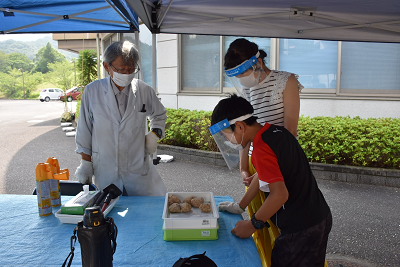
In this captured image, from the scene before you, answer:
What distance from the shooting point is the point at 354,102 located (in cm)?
650

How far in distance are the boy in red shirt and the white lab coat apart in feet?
3.34

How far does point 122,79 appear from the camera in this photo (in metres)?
2.26

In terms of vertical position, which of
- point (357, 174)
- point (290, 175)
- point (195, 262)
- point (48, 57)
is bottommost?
point (357, 174)

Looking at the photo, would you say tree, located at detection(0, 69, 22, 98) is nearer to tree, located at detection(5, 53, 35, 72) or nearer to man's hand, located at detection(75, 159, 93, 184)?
tree, located at detection(5, 53, 35, 72)

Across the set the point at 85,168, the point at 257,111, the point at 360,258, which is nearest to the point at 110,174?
the point at 85,168

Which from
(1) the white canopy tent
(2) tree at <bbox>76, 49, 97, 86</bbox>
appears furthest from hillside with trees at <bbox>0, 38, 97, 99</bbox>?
(1) the white canopy tent

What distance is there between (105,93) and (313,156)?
4.31 m

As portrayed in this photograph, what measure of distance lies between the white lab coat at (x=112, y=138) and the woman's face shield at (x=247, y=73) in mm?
805

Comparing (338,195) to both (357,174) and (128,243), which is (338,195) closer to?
(357,174)

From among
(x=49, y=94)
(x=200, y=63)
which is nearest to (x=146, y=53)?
(x=200, y=63)

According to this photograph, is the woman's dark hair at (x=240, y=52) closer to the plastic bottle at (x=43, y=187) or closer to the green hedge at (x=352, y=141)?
the plastic bottle at (x=43, y=187)

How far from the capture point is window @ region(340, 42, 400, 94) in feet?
20.9

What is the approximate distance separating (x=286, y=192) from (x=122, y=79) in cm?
151

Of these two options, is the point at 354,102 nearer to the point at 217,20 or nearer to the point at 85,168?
the point at 217,20
